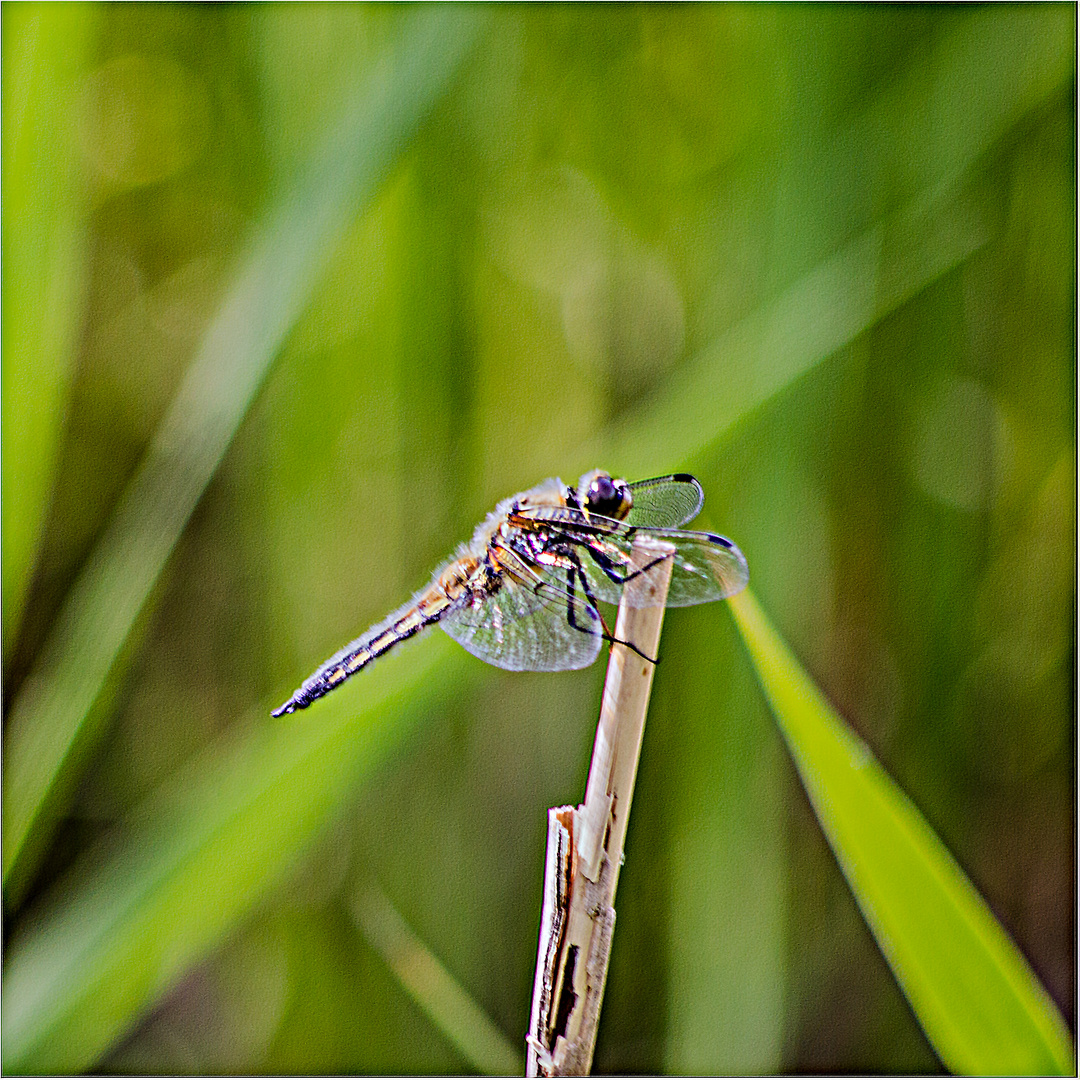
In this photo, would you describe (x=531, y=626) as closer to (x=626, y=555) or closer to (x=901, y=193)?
(x=626, y=555)

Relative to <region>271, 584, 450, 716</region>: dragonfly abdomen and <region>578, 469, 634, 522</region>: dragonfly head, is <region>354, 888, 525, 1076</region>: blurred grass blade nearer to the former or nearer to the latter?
<region>271, 584, 450, 716</region>: dragonfly abdomen

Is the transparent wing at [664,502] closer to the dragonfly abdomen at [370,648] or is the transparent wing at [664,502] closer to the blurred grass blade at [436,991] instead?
the dragonfly abdomen at [370,648]

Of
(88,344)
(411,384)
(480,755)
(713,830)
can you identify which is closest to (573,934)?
(713,830)

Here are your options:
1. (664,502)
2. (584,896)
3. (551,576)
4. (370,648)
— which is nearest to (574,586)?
(551,576)

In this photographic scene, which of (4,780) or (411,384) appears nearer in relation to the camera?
(4,780)

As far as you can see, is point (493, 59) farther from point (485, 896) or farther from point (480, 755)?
point (485, 896)

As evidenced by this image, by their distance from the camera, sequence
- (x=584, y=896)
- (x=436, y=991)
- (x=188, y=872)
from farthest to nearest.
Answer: (x=436, y=991) < (x=188, y=872) < (x=584, y=896)

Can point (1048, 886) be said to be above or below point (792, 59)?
below
